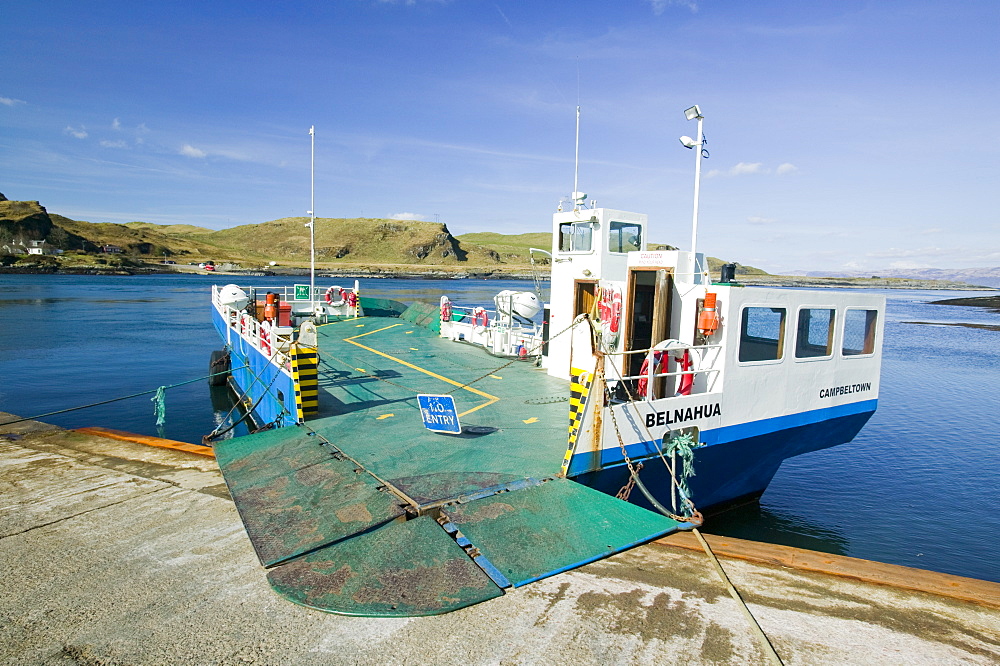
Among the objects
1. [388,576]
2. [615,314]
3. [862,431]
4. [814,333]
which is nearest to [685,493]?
[615,314]

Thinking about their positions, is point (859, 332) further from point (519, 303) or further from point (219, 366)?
point (219, 366)

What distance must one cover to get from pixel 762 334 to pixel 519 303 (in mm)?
9228

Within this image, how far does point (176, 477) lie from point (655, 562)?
6492mm

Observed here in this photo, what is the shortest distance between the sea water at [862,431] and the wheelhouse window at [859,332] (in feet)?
12.5

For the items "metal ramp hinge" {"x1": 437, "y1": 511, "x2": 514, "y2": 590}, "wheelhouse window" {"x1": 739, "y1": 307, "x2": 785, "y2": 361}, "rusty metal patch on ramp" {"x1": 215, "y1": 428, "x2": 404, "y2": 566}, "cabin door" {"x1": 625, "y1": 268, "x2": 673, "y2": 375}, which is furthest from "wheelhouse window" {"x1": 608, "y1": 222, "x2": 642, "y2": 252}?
"metal ramp hinge" {"x1": 437, "y1": 511, "x2": 514, "y2": 590}

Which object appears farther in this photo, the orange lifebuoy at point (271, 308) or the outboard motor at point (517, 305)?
the outboard motor at point (517, 305)

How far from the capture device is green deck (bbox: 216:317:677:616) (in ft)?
15.9

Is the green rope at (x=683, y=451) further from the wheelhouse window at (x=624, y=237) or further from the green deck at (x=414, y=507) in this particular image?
the wheelhouse window at (x=624, y=237)

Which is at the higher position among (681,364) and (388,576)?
(681,364)

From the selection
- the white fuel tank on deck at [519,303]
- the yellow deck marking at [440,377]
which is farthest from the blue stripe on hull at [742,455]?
the white fuel tank on deck at [519,303]

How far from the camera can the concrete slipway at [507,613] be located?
407 centimetres

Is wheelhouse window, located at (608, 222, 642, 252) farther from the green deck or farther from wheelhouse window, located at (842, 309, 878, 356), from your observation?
wheelhouse window, located at (842, 309, 878, 356)

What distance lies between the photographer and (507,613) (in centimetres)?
450

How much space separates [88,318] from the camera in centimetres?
4484
